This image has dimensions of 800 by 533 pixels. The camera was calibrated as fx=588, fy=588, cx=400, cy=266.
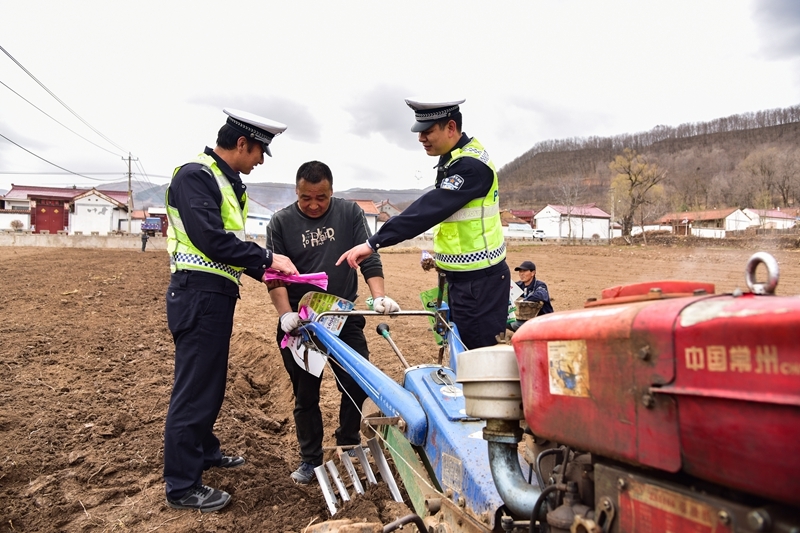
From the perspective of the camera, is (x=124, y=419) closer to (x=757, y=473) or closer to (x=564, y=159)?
(x=757, y=473)

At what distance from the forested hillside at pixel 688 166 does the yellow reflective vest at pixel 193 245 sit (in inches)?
2154

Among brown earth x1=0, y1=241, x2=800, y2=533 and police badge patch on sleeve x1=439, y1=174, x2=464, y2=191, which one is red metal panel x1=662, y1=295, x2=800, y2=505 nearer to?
police badge patch on sleeve x1=439, y1=174, x2=464, y2=191

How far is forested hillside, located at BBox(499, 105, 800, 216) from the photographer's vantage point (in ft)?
189

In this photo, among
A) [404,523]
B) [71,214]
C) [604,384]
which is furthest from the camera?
[71,214]

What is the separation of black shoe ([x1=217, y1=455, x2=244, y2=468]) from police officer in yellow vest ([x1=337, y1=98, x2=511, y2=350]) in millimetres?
1587

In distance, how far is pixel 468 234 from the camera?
128 inches

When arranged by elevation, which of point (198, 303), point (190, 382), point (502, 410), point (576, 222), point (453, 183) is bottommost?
point (190, 382)

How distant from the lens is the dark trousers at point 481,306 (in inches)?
130

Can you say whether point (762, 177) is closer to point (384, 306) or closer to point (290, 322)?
point (384, 306)

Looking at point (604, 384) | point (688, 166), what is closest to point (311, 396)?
point (604, 384)

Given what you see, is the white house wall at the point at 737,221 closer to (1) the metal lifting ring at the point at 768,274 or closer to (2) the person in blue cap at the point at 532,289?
(2) the person in blue cap at the point at 532,289

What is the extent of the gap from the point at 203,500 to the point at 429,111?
95.4 inches

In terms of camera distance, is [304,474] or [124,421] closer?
[304,474]

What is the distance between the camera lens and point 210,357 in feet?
10.2
